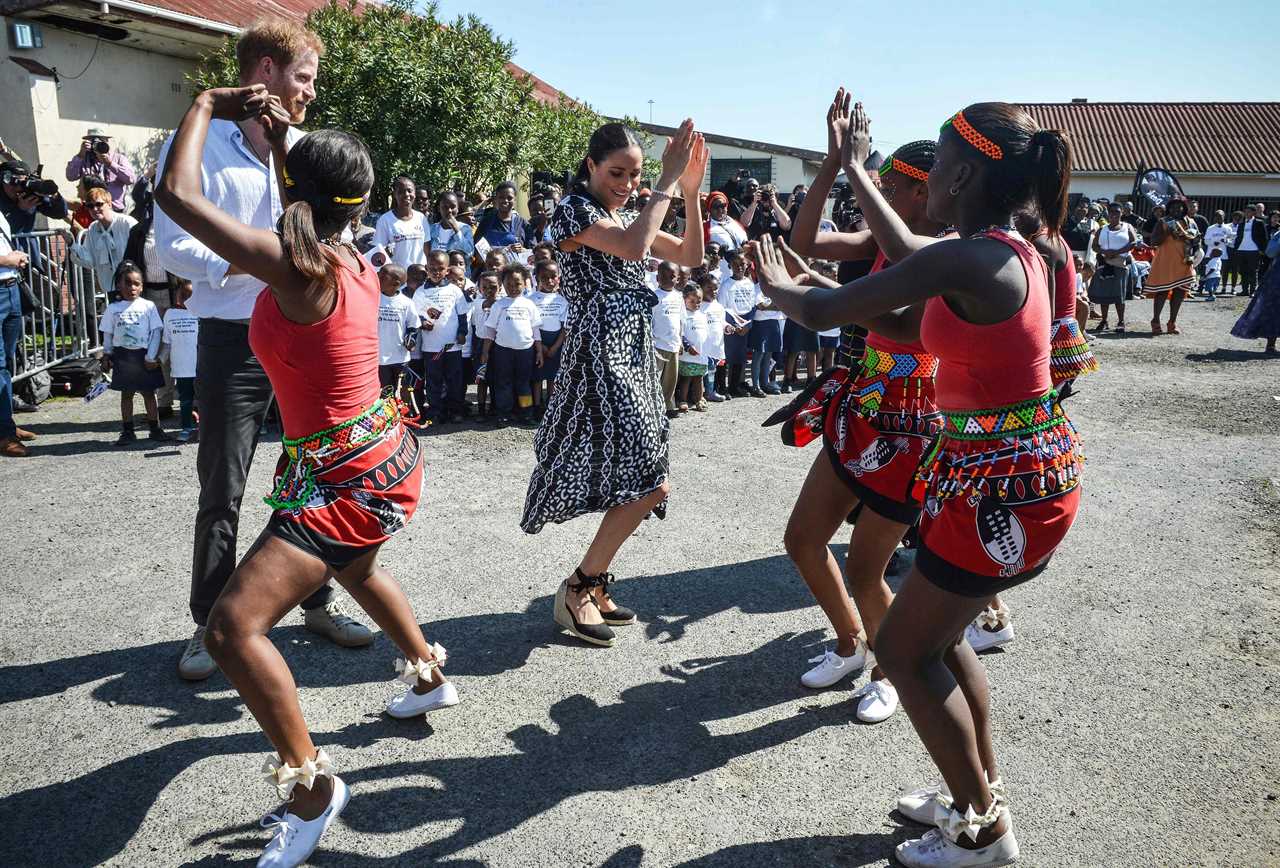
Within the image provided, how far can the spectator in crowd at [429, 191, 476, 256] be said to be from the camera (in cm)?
1034

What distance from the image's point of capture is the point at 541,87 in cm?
2848

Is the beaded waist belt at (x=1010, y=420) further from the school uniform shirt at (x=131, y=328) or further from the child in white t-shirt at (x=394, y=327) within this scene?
the school uniform shirt at (x=131, y=328)

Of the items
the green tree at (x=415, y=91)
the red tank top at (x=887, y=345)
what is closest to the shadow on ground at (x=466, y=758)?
the red tank top at (x=887, y=345)

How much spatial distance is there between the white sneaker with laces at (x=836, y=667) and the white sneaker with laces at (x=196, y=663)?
2284 mm

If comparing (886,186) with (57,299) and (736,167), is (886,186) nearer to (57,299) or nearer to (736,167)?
(57,299)

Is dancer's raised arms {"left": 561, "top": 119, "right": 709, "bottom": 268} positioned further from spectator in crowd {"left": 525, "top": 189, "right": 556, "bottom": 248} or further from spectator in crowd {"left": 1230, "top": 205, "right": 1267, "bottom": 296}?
spectator in crowd {"left": 1230, "top": 205, "right": 1267, "bottom": 296}

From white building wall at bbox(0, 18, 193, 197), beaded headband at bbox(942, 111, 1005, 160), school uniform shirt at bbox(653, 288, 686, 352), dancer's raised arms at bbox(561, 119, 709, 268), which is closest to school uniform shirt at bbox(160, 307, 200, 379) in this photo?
school uniform shirt at bbox(653, 288, 686, 352)

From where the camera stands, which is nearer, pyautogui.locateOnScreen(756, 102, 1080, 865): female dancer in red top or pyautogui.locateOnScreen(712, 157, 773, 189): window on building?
pyautogui.locateOnScreen(756, 102, 1080, 865): female dancer in red top

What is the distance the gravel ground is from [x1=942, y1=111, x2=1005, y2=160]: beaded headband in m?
Answer: 1.96

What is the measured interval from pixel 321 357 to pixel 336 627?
1.70m

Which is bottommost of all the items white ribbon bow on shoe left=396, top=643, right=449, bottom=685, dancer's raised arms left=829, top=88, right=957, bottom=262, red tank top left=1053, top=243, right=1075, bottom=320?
white ribbon bow on shoe left=396, top=643, right=449, bottom=685

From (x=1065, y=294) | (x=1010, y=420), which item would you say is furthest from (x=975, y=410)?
(x=1065, y=294)

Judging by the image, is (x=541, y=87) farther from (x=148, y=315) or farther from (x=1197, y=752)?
(x=1197, y=752)

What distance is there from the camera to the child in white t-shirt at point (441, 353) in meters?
8.36
